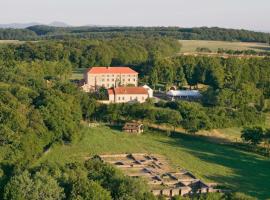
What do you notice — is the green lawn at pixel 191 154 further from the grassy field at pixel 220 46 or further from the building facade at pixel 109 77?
the grassy field at pixel 220 46

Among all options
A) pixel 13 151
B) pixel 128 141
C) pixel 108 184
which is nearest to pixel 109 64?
pixel 128 141

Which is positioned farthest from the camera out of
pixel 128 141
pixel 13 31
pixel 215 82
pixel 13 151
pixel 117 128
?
pixel 13 31

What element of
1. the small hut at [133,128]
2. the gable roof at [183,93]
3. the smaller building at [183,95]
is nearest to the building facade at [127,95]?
the smaller building at [183,95]

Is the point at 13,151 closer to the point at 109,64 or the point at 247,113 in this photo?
the point at 247,113

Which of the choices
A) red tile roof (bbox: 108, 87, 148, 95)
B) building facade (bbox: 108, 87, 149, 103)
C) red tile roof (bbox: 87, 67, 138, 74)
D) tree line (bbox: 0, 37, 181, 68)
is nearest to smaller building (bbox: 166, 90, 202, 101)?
red tile roof (bbox: 108, 87, 148, 95)

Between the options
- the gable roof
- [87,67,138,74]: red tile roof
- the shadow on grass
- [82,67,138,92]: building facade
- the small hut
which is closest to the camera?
the shadow on grass

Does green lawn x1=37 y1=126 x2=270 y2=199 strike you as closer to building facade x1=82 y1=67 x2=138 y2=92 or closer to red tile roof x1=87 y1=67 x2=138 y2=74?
building facade x1=82 y1=67 x2=138 y2=92
